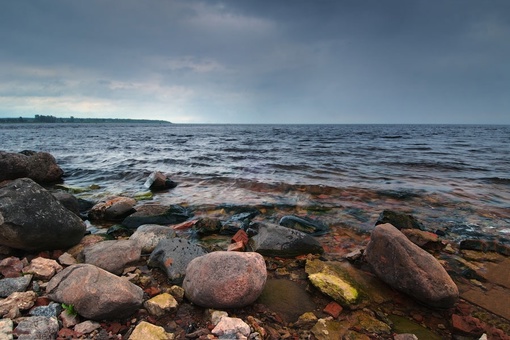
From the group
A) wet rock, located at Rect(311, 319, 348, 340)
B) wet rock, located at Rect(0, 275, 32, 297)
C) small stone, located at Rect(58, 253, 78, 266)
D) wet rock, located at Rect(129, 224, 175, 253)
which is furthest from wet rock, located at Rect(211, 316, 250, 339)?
small stone, located at Rect(58, 253, 78, 266)

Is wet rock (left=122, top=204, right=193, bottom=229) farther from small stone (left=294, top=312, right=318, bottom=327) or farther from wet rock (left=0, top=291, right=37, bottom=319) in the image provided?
small stone (left=294, top=312, right=318, bottom=327)

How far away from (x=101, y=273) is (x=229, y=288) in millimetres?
1651

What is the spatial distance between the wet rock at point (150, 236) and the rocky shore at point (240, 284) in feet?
0.07

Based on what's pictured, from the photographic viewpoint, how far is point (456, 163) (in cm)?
1734

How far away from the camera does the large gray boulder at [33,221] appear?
458 cm

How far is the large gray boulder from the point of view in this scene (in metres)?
4.58

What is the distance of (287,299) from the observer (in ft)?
13.0

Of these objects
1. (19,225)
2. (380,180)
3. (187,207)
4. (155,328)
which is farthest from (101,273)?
(380,180)

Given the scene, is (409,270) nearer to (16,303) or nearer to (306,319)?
(306,319)

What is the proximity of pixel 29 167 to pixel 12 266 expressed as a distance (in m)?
10.1

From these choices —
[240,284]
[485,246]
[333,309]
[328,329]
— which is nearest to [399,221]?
[485,246]

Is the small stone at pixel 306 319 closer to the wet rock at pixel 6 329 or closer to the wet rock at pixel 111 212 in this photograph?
the wet rock at pixel 6 329

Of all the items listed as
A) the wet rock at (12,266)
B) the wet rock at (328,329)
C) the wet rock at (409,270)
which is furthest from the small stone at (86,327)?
the wet rock at (409,270)

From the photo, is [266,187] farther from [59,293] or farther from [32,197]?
[59,293]
